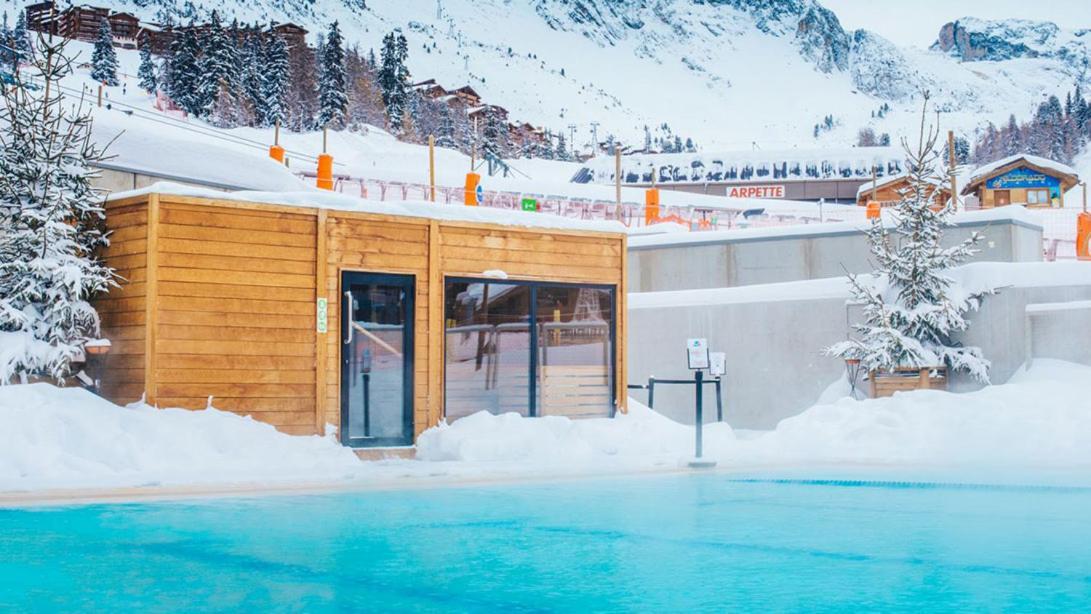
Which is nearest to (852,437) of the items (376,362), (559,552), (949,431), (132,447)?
(949,431)

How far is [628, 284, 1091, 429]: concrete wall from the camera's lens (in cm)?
1789

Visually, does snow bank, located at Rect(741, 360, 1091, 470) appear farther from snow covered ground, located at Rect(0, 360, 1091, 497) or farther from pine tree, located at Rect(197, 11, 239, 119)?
pine tree, located at Rect(197, 11, 239, 119)

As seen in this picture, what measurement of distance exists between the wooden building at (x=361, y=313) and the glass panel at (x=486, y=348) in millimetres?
18

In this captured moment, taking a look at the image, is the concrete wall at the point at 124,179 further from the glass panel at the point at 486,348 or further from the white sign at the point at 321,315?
the glass panel at the point at 486,348

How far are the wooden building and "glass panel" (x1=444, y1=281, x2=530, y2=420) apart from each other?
2 cm

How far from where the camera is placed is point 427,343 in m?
14.0

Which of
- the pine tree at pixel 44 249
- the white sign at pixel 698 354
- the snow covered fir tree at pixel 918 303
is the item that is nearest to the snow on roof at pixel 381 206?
the pine tree at pixel 44 249

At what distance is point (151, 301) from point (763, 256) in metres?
13.7

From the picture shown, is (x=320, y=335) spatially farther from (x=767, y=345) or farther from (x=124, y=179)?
(x=767, y=345)

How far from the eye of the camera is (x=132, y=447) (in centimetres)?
1122

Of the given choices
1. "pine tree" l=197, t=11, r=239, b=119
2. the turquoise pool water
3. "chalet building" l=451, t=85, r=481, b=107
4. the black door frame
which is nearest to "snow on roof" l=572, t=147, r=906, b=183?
"pine tree" l=197, t=11, r=239, b=119

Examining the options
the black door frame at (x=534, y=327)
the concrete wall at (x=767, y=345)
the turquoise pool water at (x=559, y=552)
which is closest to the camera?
the turquoise pool water at (x=559, y=552)

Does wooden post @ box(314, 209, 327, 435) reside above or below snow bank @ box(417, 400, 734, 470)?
above

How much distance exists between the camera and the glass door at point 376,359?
44.3ft
